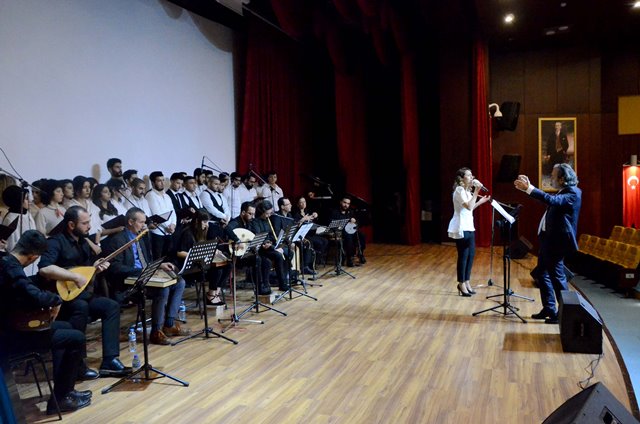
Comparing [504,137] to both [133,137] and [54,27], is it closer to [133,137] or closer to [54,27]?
[133,137]

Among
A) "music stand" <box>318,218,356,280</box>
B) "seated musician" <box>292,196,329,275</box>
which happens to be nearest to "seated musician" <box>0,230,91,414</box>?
"music stand" <box>318,218,356,280</box>

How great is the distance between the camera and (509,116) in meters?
11.3

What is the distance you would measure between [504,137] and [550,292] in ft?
23.4

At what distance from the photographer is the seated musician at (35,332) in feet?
10.6

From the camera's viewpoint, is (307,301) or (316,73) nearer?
(307,301)

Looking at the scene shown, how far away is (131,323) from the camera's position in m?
5.65

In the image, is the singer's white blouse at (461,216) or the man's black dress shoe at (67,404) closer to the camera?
the man's black dress shoe at (67,404)

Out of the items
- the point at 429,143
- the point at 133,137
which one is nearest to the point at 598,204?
the point at 429,143

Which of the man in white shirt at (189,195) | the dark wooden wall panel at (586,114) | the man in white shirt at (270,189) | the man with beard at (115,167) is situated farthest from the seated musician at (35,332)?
the dark wooden wall panel at (586,114)

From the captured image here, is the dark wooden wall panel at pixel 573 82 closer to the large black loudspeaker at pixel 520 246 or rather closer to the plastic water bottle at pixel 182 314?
the large black loudspeaker at pixel 520 246

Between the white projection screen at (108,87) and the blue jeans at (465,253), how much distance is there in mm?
4544

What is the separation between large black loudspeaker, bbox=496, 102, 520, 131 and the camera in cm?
1126

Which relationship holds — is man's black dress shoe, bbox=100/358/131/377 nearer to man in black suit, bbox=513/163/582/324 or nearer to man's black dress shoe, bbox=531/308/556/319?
man in black suit, bbox=513/163/582/324

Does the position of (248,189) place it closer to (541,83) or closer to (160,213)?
(160,213)
